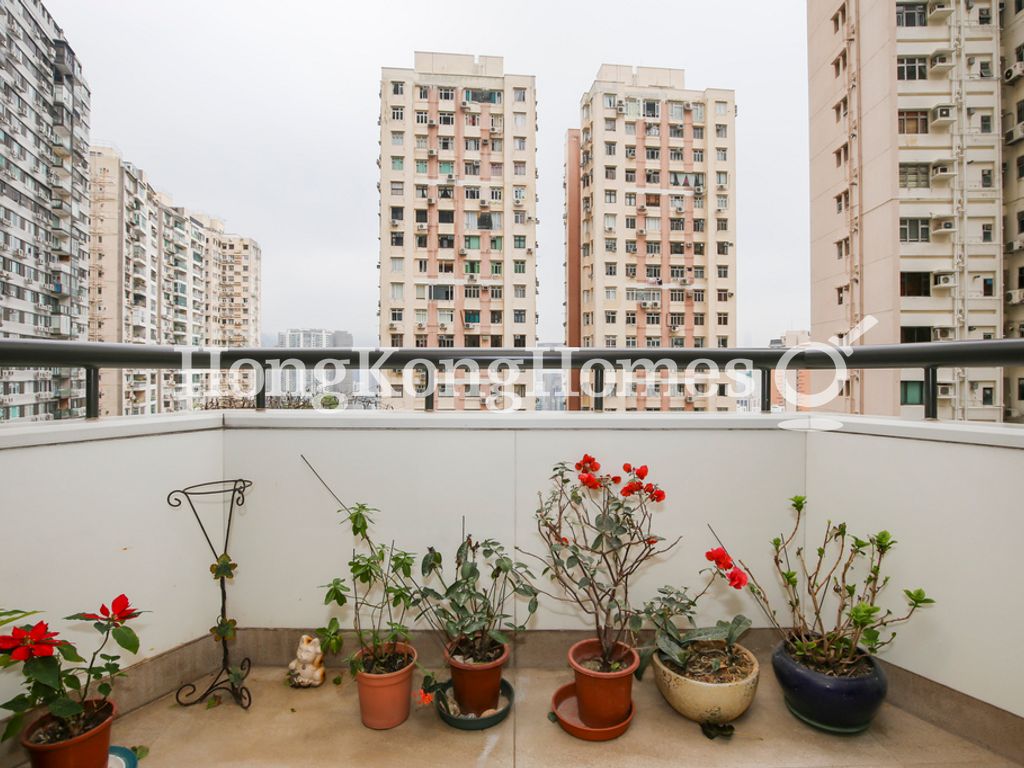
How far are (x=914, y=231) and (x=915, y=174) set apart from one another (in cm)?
109

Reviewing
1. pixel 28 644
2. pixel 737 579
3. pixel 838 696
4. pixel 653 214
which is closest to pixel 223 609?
pixel 28 644

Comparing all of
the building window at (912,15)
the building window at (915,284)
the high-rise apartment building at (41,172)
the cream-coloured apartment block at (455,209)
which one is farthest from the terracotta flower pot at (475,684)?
the cream-coloured apartment block at (455,209)

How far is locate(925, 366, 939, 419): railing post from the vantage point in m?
1.26

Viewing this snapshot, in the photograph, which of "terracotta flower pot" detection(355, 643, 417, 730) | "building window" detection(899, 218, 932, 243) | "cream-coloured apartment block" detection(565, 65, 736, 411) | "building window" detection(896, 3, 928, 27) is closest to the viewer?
"terracotta flower pot" detection(355, 643, 417, 730)

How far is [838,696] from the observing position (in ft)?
3.60

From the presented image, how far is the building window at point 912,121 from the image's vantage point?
664 centimetres

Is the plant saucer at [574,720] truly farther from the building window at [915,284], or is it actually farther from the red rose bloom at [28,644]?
the building window at [915,284]

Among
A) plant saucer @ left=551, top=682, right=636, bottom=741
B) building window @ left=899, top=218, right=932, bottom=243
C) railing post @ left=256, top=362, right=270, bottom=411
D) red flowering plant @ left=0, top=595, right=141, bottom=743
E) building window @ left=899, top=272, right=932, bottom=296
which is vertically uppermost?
building window @ left=899, top=218, right=932, bottom=243

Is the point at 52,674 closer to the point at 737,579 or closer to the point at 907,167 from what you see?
the point at 737,579

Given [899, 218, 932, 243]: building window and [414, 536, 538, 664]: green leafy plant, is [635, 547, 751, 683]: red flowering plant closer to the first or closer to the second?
[414, 536, 538, 664]: green leafy plant

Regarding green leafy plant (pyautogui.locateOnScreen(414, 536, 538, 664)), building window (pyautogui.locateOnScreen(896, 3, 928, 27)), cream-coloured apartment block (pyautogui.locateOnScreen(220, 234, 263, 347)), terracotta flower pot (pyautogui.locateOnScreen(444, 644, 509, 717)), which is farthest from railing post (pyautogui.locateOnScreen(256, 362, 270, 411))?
building window (pyautogui.locateOnScreen(896, 3, 928, 27))

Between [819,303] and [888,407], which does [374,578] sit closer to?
[888,407]

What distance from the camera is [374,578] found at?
121 cm

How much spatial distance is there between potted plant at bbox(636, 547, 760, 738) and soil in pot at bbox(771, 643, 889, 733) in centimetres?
10
